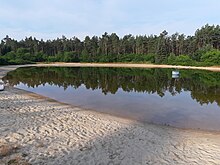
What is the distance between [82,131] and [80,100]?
34.1ft

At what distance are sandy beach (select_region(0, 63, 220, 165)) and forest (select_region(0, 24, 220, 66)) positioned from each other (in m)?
69.0

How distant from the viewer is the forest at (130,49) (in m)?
83.1

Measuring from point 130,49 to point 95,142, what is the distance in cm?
10934

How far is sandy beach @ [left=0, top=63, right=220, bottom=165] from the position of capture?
7.30 meters

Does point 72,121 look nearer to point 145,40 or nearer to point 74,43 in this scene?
point 145,40

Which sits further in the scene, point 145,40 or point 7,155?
point 145,40

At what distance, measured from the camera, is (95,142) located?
29.1ft

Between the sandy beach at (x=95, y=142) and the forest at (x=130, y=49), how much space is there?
6896 centimetres

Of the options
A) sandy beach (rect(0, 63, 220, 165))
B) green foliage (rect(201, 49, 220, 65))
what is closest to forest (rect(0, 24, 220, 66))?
green foliage (rect(201, 49, 220, 65))

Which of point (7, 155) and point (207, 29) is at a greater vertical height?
point (207, 29)

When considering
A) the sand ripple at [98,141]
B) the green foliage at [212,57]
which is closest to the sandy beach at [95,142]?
the sand ripple at [98,141]

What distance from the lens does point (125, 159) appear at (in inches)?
292

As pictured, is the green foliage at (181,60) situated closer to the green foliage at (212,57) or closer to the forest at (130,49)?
the forest at (130,49)

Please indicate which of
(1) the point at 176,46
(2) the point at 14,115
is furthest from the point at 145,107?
(1) the point at 176,46
